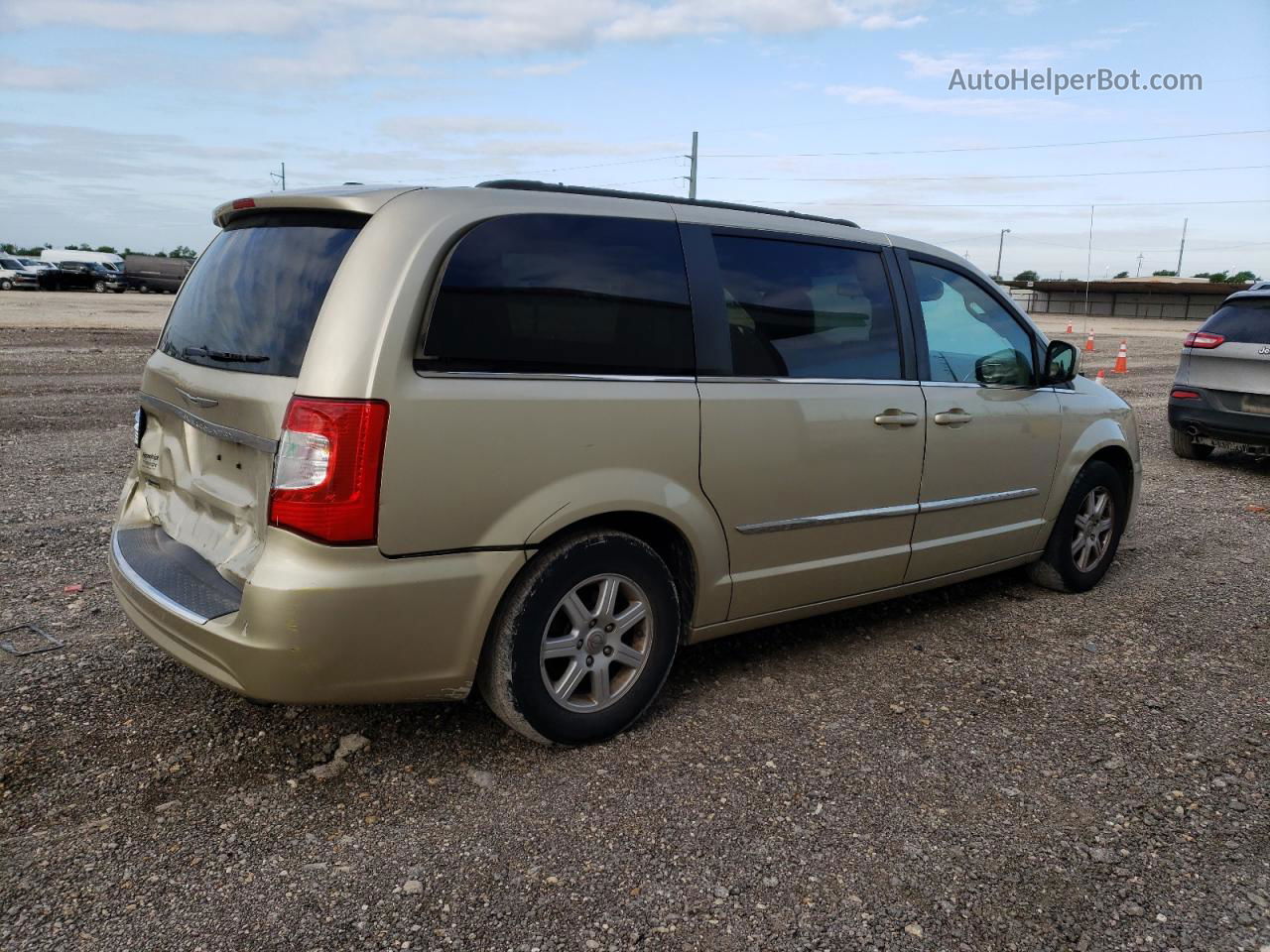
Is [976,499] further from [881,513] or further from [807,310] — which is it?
[807,310]

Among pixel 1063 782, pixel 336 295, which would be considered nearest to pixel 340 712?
pixel 336 295

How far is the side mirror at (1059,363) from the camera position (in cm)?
490

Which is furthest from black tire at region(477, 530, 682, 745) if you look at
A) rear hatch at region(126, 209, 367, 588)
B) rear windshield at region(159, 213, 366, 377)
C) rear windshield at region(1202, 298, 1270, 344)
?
rear windshield at region(1202, 298, 1270, 344)

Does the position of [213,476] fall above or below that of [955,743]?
above

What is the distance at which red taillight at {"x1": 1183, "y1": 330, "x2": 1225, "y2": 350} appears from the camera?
8805 millimetres

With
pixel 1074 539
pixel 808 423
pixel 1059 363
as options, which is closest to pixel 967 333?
Answer: pixel 1059 363

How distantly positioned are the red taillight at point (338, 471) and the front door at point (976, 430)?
2410mm

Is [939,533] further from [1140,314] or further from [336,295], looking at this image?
[1140,314]

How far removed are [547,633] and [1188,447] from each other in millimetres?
8717

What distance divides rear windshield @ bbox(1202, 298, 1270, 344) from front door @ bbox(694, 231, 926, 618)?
5.88 metres

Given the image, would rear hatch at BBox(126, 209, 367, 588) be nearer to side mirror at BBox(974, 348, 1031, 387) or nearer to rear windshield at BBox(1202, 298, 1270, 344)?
side mirror at BBox(974, 348, 1031, 387)

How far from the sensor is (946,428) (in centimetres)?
431

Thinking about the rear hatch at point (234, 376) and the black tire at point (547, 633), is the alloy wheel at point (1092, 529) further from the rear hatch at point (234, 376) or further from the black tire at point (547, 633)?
the rear hatch at point (234, 376)

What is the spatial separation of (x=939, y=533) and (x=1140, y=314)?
2582 inches
